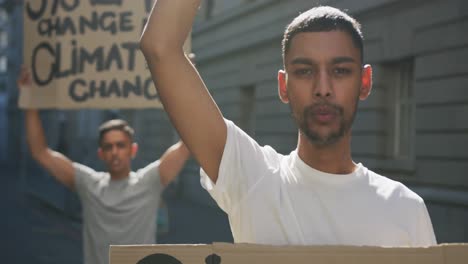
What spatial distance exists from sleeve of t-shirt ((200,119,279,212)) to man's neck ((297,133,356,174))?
0.11m

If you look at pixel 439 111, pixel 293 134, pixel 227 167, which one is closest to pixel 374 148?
pixel 439 111

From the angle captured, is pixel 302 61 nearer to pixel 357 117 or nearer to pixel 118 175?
pixel 118 175

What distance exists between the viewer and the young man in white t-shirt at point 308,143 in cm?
170

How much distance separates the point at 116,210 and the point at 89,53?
3.78ft

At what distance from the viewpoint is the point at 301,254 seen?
148 centimetres

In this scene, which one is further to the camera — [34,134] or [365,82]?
[34,134]

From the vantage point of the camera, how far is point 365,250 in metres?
1.49

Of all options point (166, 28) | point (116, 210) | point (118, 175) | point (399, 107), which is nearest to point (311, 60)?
point (166, 28)

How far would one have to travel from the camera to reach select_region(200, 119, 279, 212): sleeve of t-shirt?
1722 millimetres

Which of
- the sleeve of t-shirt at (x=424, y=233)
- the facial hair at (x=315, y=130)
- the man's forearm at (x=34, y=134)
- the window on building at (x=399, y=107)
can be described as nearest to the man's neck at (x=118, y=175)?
the man's forearm at (x=34, y=134)

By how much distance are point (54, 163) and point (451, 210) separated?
5.77 meters

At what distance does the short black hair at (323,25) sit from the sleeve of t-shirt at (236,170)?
0.83 feet

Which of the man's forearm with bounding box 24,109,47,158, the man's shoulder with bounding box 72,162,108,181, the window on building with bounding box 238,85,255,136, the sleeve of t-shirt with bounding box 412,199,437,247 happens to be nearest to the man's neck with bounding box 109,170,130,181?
the man's shoulder with bounding box 72,162,108,181

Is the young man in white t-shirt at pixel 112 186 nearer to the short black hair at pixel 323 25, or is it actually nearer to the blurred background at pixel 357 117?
the short black hair at pixel 323 25
